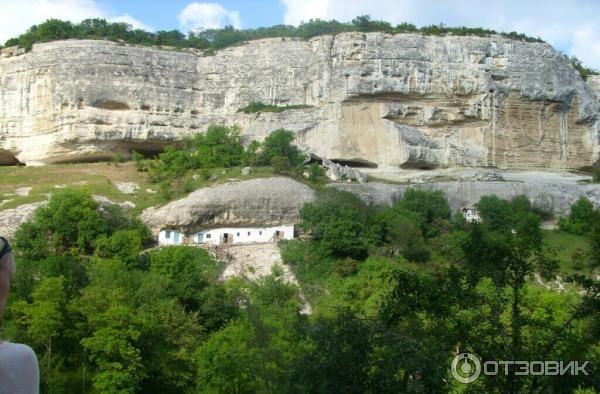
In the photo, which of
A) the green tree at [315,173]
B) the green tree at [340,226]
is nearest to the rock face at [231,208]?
the green tree at [340,226]

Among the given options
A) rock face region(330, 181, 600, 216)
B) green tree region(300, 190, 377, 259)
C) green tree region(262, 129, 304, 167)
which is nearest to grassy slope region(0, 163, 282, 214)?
green tree region(262, 129, 304, 167)

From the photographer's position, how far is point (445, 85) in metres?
44.5

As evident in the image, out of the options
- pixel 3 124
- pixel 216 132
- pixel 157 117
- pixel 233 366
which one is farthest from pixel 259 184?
pixel 3 124

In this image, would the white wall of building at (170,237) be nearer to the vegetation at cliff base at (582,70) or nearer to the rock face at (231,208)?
the rock face at (231,208)

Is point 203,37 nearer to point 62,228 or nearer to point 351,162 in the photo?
point 351,162

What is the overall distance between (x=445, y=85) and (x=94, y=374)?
1166 inches

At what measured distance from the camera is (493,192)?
38.5m

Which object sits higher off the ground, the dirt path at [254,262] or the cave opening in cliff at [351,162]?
the cave opening in cliff at [351,162]

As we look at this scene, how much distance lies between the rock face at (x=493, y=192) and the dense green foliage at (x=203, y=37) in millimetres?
11849

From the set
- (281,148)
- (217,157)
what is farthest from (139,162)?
(281,148)

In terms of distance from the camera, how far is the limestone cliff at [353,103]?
4372 cm

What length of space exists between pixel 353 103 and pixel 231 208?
43.8 feet

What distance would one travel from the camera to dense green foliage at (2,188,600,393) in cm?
682

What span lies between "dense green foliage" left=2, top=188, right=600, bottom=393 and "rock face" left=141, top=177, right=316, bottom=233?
1242 millimetres
